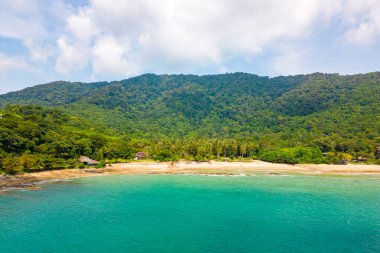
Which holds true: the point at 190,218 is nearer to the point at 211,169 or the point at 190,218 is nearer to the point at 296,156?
the point at 211,169

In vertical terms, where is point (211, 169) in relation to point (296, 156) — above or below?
below

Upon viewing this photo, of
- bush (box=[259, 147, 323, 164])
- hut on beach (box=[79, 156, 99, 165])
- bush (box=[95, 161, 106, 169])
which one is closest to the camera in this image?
hut on beach (box=[79, 156, 99, 165])

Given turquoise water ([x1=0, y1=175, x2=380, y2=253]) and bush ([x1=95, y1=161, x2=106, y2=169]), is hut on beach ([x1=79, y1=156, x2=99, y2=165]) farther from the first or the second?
turquoise water ([x1=0, y1=175, x2=380, y2=253])

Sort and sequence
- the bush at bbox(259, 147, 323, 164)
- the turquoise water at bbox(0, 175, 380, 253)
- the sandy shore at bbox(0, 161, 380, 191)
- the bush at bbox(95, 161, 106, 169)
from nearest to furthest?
1. the turquoise water at bbox(0, 175, 380, 253)
2. the sandy shore at bbox(0, 161, 380, 191)
3. the bush at bbox(95, 161, 106, 169)
4. the bush at bbox(259, 147, 323, 164)

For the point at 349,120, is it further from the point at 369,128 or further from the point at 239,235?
the point at 239,235

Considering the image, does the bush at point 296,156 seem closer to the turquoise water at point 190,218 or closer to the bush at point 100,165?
the turquoise water at point 190,218

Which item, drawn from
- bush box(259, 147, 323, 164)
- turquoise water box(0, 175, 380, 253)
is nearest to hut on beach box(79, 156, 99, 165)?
turquoise water box(0, 175, 380, 253)

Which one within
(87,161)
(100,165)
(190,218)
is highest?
(87,161)

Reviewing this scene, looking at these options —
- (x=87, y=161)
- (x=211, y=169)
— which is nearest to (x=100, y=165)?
(x=87, y=161)
